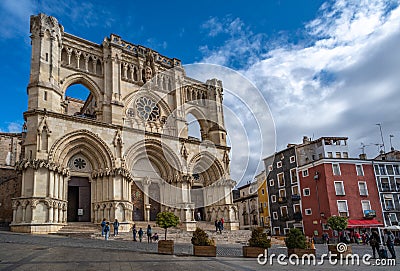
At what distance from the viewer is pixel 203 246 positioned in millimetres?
14234

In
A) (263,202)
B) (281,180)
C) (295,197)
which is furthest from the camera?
(263,202)

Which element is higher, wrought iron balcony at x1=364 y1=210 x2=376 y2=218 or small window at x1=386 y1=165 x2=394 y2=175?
small window at x1=386 y1=165 x2=394 y2=175

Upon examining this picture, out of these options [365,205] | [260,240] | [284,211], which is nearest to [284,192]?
[284,211]

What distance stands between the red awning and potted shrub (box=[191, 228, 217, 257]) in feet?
80.0

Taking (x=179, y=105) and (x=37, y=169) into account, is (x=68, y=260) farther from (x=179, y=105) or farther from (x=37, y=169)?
(x=179, y=105)

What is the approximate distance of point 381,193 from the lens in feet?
121

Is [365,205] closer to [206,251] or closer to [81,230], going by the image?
[206,251]

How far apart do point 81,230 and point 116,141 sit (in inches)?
281

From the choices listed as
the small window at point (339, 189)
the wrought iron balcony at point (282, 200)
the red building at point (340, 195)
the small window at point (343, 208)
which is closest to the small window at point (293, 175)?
the red building at point (340, 195)

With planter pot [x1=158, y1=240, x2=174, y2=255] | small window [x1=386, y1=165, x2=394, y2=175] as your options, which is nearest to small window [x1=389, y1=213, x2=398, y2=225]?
small window [x1=386, y1=165, x2=394, y2=175]

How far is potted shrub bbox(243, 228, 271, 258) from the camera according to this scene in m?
14.2

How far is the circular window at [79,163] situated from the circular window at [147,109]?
23.4 feet

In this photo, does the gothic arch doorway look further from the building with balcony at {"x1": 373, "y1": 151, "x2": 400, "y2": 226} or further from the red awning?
the building with balcony at {"x1": 373, "y1": 151, "x2": 400, "y2": 226}

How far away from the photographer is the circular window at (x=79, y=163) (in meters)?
23.9
